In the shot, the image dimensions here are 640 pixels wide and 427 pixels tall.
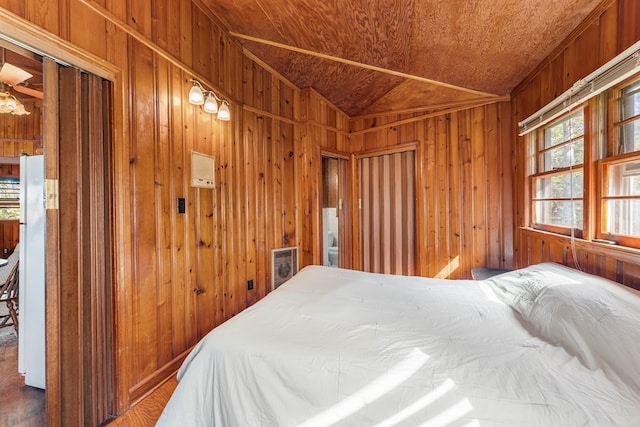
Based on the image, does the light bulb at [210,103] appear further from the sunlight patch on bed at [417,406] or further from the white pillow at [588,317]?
the white pillow at [588,317]

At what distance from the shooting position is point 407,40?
6.69ft

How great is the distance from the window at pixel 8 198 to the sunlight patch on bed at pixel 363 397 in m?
6.45

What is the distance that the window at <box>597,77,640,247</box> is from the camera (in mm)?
1326

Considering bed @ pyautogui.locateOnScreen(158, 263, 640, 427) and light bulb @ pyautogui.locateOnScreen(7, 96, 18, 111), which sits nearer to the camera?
bed @ pyautogui.locateOnScreen(158, 263, 640, 427)

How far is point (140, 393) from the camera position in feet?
5.42

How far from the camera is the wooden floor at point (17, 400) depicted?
5.05ft

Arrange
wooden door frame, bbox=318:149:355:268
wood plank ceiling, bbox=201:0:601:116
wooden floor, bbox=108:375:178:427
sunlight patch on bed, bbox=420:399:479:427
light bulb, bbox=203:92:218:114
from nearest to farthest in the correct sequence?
sunlight patch on bed, bbox=420:399:479:427, wooden floor, bbox=108:375:178:427, wood plank ceiling, bbox=201:0:601:116, light bulb, bbox=203:92:218:114, wooden door frame, bbox=318:149:355:268

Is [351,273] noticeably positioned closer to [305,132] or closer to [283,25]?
[305,132]

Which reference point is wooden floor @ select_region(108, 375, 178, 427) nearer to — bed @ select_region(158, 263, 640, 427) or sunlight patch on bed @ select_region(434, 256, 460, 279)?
bed @ select_region(158, 263, 640, 427)

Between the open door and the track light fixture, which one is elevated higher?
the track light fixture

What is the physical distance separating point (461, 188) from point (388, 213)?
37.4 inches

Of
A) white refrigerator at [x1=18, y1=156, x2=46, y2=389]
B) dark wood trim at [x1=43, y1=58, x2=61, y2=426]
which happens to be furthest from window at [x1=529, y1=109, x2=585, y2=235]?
white refrigerator at [x1=18, y1=156, x2=46, y2=389]

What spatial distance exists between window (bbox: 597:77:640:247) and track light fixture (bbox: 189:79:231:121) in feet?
8.28

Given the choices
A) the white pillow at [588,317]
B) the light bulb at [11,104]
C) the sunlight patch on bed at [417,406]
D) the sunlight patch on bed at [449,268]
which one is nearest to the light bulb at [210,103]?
the light bulb at [11,104]
